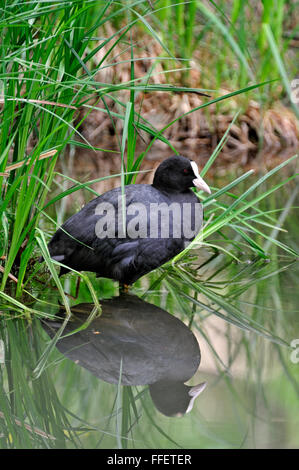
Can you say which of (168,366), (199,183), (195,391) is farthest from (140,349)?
(199,183)

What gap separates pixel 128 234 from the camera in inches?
115

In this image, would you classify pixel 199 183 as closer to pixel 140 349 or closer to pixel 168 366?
pixel 140 349

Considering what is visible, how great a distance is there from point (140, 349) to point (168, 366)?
17 cm

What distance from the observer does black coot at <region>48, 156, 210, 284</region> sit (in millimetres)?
2904

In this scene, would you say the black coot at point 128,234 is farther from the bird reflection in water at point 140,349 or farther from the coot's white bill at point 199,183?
the bird reflection in water at point 140,349

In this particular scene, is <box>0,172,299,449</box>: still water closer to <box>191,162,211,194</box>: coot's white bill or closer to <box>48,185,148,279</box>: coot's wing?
<box>48,185,148,279</box>: coot's wing

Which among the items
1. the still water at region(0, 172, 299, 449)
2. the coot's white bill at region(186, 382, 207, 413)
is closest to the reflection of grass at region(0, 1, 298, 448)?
the still water at region(0, 172, 299, 449)

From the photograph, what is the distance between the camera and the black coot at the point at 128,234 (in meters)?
2.90

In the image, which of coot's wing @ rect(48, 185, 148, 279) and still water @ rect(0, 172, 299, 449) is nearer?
still water @ rect(0, 172, 299, 449)

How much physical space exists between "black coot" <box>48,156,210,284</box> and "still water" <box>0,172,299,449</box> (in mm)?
143

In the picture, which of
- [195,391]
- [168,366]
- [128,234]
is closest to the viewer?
[195,391]

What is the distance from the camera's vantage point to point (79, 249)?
2.99m
